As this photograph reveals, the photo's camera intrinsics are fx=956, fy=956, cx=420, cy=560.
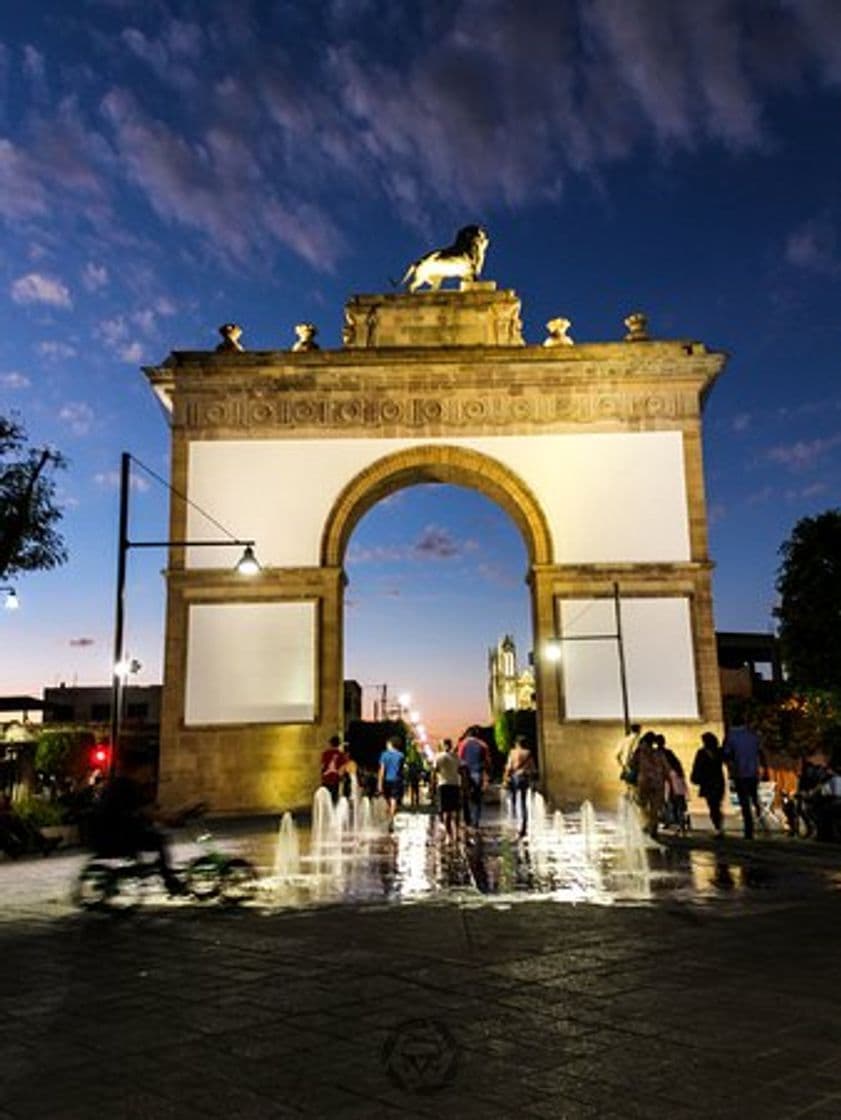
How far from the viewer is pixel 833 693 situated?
87.2 feet

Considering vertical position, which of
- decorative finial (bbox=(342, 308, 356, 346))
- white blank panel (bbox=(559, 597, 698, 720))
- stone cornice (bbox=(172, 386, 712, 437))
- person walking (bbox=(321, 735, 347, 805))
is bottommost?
person walking (bbox=(321, 735, 347, 805))

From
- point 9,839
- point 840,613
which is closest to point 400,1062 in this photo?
point 9,839

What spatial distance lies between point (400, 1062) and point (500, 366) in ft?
65.2

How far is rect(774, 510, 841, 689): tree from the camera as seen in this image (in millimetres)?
26203

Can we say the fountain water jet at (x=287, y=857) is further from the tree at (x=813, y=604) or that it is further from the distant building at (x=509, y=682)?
the distant building at (x=509, y=682)

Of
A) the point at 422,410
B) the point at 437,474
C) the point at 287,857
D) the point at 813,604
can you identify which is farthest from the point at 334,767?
the point at 813,604

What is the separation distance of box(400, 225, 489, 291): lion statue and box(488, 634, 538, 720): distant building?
44333mm

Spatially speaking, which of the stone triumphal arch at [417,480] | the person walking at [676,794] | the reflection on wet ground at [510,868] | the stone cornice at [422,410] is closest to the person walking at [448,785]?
the reflection on wet ground at [510,868]

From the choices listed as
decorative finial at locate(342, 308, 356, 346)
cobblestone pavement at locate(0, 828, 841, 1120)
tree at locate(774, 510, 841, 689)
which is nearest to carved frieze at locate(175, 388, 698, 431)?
decorative finial at locate(342, 308, 356, 346)

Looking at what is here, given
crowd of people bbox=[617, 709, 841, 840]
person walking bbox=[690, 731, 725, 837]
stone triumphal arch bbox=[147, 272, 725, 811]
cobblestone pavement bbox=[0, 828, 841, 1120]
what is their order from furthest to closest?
stone triumphal arch bbox=[147, 272, 725, 811] → person walking bbox=[690, 731, 725, 837] → crowd of people bbox=[617, 709, 841, 840] → cobblestone pavement bbox=[0, 828, 841, 1120]

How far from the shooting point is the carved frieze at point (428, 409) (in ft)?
73.3

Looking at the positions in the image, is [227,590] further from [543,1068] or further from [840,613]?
[543,1068]

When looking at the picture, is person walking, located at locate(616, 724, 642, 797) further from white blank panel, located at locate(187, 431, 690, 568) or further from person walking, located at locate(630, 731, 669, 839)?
white blank panel, located at locate(187, 431, 690, 568)

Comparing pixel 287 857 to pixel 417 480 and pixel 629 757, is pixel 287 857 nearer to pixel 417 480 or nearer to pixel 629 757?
pixel 629 757
